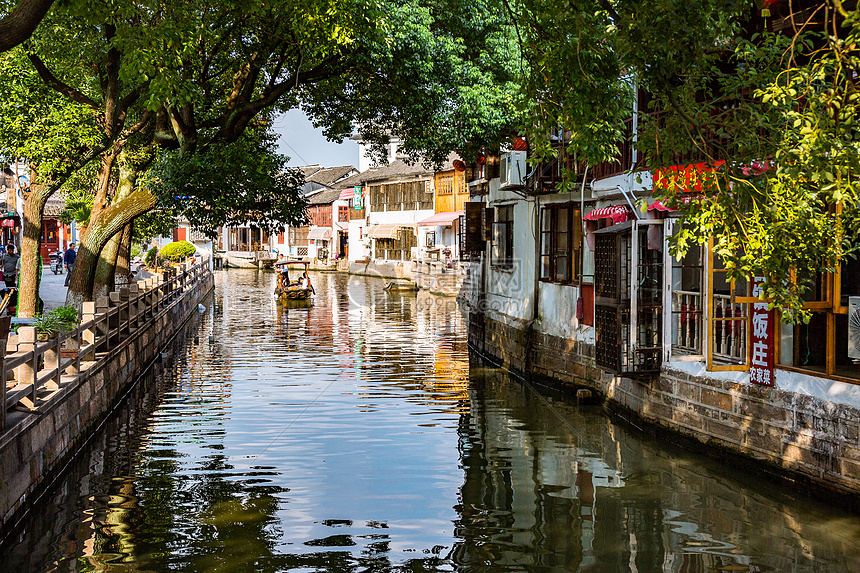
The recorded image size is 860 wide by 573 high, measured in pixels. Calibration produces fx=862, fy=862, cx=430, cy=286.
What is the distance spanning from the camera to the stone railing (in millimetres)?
9906

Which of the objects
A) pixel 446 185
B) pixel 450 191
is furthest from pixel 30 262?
pixel 446 185

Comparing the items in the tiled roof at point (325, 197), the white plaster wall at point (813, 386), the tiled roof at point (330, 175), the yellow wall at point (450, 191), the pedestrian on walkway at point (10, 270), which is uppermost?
the tiled roof at point (330, 175)

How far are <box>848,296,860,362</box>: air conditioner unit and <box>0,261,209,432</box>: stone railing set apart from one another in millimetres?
9292

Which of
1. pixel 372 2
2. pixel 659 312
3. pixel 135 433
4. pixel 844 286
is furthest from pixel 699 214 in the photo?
pixel 372 2

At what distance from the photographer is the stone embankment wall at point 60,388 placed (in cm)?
914

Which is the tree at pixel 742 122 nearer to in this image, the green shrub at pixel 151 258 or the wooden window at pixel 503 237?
the wooden window at pixel 503 237

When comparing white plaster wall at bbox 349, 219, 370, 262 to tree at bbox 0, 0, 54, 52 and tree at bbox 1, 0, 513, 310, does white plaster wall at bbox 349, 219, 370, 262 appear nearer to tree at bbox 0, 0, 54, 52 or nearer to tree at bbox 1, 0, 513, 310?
tree at bbox 1, 0, 513, 310

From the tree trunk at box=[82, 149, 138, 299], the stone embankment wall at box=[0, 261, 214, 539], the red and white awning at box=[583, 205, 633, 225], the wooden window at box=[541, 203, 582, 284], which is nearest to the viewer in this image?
the stone embankment wall at box=[0, 261, 214, 539]

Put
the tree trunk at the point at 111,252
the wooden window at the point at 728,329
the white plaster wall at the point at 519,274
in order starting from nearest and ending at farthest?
the wooden window at the point at 728,329 → the tree trunk at the point at 111,252 → the white plaster wall at the point at 519,274

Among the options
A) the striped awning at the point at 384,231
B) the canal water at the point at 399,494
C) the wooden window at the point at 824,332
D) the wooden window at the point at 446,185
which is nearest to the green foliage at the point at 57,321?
the canal water at the point at 399,494

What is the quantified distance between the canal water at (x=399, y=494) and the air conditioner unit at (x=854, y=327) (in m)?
1.78

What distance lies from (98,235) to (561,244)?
10.1 m

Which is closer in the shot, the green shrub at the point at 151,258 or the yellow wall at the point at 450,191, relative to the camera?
the green shrub at the point at 151,258

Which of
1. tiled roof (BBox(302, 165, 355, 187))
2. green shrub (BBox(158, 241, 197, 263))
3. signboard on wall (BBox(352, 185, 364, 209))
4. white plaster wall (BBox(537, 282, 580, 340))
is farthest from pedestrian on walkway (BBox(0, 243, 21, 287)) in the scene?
tiled roof (BBox(302, 165, 355, 187))
